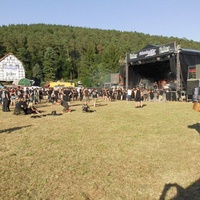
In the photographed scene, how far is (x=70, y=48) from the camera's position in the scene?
340 feet

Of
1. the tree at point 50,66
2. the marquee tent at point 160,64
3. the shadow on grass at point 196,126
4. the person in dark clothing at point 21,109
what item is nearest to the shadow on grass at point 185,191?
the shadow on grass at point 196,126

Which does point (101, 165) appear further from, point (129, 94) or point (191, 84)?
point (129, 94)

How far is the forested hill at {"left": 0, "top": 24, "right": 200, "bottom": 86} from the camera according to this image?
8388 cm

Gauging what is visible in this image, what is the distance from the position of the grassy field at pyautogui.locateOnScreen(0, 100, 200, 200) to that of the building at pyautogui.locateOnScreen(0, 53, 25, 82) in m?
56.8

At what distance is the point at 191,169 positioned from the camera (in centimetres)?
552

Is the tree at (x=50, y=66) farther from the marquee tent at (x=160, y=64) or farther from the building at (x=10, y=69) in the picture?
the marquee tent at (x=160, y=64)

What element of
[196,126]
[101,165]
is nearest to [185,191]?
[101,165]

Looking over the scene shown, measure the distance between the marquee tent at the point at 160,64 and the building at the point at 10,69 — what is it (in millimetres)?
36148

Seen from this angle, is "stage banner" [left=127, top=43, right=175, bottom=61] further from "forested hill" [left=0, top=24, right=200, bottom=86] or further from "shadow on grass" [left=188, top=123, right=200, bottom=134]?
"forested hill" [left=0, top=24, right=200, bottom=86]

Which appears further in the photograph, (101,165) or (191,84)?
(191,84)

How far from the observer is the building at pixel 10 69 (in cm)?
6341

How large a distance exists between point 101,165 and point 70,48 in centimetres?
10037

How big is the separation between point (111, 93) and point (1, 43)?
6499 cm

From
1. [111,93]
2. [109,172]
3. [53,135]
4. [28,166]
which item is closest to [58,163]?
[28,166]
